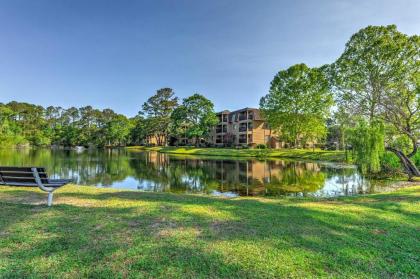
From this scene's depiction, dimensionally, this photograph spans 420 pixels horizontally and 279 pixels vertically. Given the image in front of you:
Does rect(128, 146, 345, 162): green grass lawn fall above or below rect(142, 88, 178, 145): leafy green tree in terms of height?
below

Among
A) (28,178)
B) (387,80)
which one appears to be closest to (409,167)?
(387,80)

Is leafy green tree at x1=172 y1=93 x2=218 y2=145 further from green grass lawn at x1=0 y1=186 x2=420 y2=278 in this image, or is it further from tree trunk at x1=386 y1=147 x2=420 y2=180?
green grass lawn at x1=0 y1=186 x2=420 y2=278

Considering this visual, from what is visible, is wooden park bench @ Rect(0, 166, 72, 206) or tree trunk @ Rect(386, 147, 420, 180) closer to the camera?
wooden park bench @ Rect(0, 166, 72, 206)

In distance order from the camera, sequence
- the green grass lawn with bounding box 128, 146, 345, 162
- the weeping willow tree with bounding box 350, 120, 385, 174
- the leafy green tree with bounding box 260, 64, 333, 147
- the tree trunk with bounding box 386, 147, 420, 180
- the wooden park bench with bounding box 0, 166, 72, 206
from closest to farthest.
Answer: the wooden park bench with bounding box 0, 166, 72, 206
the tree trunk with bounding box 386, 147, 420, 180
the weeping willow tree with bounding box 350, 120, 385, 174
the green grass lawn with bounding box 128, 146, 345, 162
the leafy green tree with bounding box 260, 64, 333, 147

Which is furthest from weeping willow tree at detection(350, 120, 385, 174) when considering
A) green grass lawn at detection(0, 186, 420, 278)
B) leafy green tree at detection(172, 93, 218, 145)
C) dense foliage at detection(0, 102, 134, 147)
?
dense foliage at detection(0, 102, 134, 147)

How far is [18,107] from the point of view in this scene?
275 ft

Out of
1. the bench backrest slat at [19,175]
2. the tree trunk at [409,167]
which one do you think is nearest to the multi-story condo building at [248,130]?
the tree trunk at [409,167]

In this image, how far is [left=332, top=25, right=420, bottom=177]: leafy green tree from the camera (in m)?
18.6

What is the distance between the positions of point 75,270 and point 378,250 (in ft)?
16.4

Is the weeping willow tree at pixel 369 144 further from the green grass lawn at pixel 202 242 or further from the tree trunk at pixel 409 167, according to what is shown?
the green grass lawn at pixel 202 242

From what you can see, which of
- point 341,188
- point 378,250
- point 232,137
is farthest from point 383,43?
point 232,137

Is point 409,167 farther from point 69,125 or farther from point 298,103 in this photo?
point 69,125

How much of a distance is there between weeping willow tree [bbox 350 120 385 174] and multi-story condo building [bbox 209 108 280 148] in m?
39.6

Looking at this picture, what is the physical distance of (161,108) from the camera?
2879 inches
